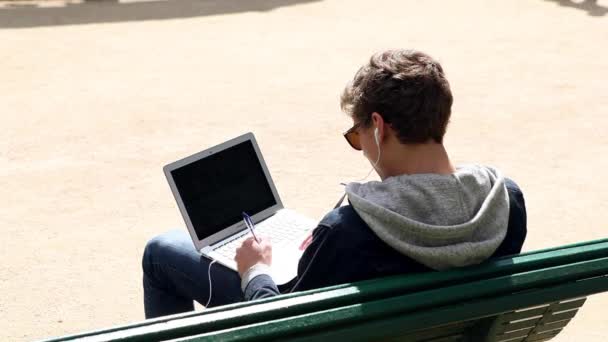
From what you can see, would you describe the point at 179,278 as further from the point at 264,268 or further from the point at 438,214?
the point at 438,214

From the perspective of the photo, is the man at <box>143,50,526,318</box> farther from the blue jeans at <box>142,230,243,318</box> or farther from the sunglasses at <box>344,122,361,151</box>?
the blue jeans at <box>142,230,243,318</box>

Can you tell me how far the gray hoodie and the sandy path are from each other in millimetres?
1629

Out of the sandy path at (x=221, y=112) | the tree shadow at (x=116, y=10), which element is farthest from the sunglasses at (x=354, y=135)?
the tree shadow at (x=116, y=10)

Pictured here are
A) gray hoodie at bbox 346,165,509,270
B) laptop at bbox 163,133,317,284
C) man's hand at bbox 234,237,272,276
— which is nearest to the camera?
gray hoodie at bbox 346,165,509,270

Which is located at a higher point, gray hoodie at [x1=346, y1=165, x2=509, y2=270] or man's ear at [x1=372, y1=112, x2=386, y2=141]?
man's ear at [x1=372, y1=112, x2=386, y2=141]

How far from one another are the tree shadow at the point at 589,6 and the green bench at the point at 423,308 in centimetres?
795

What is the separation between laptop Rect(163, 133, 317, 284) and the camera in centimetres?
302

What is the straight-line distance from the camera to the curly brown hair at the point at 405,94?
7.72ft

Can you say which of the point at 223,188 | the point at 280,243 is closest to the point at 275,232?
the point at 280,243

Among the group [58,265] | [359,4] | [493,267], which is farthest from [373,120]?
[359,4]

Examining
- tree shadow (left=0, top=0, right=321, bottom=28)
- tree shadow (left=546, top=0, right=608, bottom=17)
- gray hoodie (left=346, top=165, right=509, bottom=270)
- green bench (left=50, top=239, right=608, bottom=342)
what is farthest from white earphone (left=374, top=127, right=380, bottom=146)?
tree shadow (left=546, top=0, right=608, bottom=17)

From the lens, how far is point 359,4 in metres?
9.92

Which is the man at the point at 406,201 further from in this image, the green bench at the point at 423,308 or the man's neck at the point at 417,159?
the green bench at the point at 423,308

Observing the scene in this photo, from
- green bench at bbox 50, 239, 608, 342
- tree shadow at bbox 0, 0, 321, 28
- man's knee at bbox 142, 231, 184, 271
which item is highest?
tree shadow at bbox 0, 0, 321, 28
